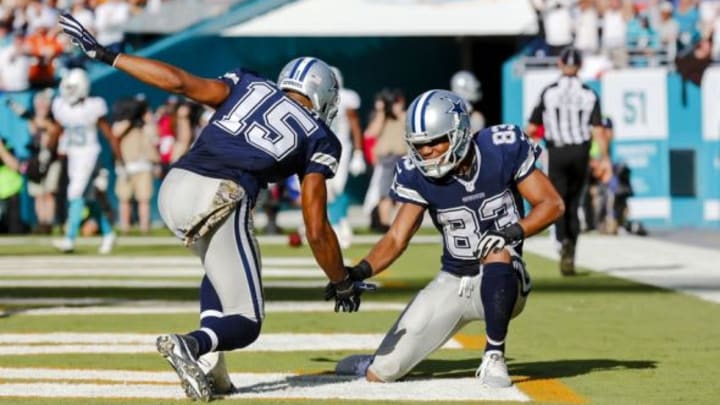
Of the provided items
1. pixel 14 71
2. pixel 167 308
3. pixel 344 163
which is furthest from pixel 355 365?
pixel 14 71

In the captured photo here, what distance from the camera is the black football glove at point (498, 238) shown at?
25.0 ft

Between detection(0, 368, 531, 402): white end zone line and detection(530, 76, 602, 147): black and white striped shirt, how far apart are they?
6523 millimetres

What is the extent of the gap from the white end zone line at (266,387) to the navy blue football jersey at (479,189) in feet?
2.07

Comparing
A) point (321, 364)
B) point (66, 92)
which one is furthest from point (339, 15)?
point (321, 364)

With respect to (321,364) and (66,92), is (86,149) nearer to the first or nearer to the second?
(66,92)

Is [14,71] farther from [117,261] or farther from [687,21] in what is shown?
[117,261]

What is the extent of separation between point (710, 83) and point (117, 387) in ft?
52.6

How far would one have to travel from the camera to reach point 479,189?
7941mm

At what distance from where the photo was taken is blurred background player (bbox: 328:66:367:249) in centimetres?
1797

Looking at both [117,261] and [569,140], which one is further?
[117,261]

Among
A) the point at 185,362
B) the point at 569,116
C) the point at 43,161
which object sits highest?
the point at 569,116

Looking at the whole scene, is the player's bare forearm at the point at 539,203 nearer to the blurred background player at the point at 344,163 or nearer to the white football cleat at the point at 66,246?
the blurred background player at the point at 344,163

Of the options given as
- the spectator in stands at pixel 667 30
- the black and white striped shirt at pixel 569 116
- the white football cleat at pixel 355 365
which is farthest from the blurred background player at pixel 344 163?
the white football cleat at pixel 355 365

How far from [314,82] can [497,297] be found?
1164mm
